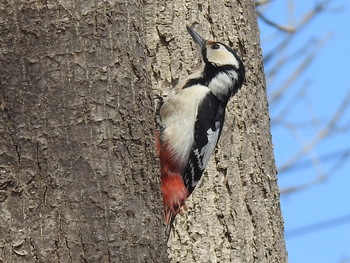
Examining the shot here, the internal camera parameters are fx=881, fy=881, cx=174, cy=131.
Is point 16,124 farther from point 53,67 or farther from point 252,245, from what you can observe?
point 252,245

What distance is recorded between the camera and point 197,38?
429 cm

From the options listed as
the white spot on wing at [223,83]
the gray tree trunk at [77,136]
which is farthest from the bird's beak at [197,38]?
the gray tree trunk at [77,136]

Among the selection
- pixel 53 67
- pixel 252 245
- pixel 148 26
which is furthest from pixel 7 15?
pixel 252 245

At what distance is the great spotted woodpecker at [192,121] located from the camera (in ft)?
14.0

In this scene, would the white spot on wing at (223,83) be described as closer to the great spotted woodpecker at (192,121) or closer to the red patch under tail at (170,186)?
the great spotted woodpecker at (192,121)

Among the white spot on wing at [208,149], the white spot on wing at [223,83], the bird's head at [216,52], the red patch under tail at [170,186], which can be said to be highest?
the bird's head at [216,52]

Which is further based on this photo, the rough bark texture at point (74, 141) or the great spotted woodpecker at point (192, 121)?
the great spotted woodpecker at point (192, 121)

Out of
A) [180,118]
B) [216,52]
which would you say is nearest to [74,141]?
[180,118]

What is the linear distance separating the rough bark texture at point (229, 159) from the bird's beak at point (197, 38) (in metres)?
0.04

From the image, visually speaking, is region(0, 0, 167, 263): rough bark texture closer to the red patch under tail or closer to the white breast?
the red patch under tail

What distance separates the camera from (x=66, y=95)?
287cm

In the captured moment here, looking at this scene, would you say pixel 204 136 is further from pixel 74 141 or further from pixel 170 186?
pixel 74 141

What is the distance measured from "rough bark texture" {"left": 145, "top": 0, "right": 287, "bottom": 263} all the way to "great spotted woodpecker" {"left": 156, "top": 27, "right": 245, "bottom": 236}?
0.22 feet

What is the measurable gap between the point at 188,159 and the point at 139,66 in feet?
4.34
